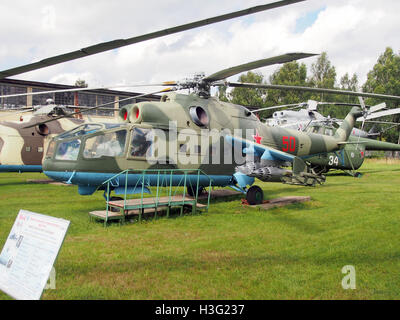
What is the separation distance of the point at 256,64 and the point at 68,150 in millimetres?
4694

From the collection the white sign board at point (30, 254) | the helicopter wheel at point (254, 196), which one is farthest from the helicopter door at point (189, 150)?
the white sign board at point (30, 254)

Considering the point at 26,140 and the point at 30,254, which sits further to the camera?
the point at 26,140

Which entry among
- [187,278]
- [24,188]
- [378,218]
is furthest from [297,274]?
[24,188]

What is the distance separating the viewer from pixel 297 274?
4.41 meters

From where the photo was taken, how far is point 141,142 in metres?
8.24

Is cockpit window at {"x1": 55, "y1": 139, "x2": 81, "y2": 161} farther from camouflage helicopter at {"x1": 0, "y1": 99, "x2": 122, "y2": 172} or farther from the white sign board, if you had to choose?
camouflage helicopter at {"x1": 0, "y1": 99, "x2": 122, "y2": 172}

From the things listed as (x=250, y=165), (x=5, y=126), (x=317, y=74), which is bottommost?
(x=250, y=165)

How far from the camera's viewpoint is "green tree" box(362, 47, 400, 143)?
43.8m

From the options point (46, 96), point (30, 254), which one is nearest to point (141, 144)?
point (30, 254)

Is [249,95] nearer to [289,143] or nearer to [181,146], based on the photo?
[289,143]

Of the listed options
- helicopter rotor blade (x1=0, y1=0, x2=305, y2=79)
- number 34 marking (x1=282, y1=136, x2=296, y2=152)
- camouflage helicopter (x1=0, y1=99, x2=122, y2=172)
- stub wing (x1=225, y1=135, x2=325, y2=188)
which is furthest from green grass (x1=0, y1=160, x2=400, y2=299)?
camouflage helicopter (x1=0, y1=99, x2=122, y2=172)

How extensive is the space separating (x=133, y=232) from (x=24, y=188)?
8282mm

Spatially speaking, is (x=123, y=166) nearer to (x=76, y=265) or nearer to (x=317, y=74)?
(x=76, y=265)

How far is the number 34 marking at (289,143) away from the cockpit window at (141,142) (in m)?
4.97
